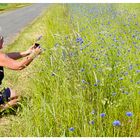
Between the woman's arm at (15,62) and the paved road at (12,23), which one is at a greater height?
the paved road at (12,23)

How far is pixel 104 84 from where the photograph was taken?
3588 mm

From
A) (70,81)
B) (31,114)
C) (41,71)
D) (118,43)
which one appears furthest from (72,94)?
(118,43)

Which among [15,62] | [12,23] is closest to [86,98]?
[15,62]

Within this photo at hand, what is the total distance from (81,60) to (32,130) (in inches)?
44.7

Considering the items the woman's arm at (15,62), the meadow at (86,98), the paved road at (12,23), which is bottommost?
the meadow at (86,98)

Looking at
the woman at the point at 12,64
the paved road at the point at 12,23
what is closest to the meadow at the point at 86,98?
the woman at the point at 12,64

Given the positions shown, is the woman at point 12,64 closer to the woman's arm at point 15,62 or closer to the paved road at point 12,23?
the woman's arm at point 15,62

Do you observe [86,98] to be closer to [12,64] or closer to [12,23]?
[12,64]

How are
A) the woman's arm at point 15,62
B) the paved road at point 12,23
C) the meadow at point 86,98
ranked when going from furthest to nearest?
the paved road at point 12,23
the woman's arm at point 15,62
the meadow at point 86,98

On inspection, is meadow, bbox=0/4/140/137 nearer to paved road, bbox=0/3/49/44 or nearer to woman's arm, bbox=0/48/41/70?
woman's arm, bbox=0/48/41/70

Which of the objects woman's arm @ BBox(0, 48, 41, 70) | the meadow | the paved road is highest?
the paved road

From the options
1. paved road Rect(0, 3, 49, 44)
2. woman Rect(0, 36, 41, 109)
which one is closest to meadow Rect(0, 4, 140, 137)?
woman Rect(0, 36, 41, 109)

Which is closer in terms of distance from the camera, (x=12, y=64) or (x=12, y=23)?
(x=12, y=64)

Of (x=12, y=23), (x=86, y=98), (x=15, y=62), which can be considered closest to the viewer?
(x=86, y=98)
